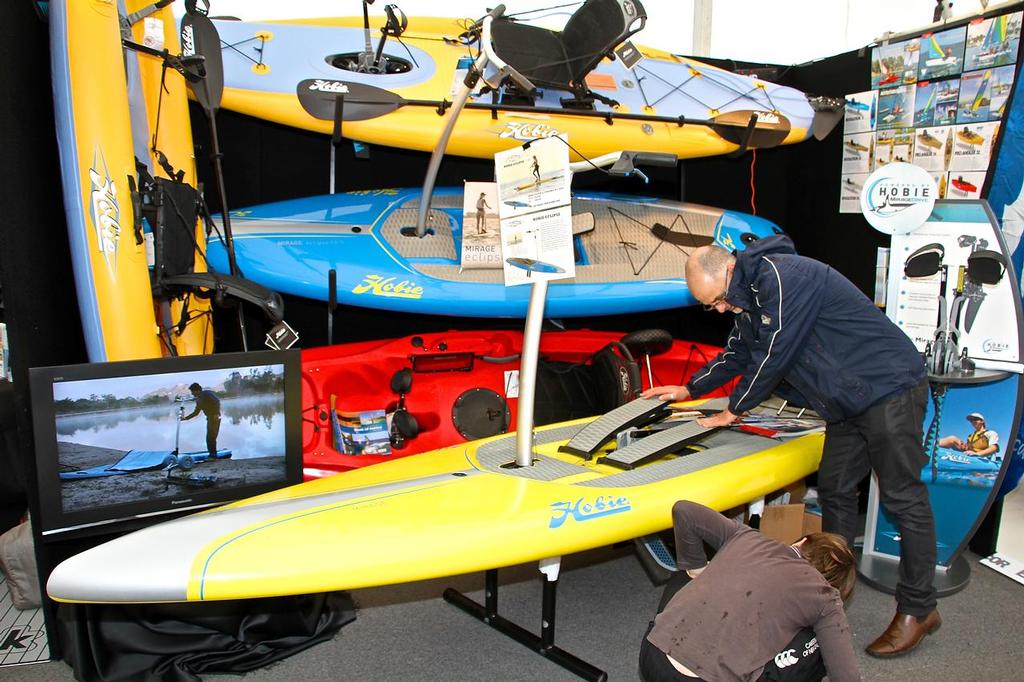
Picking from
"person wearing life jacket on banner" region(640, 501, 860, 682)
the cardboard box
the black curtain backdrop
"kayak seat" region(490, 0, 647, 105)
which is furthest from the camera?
"kayak seat" region(490, 0, 647, 105)

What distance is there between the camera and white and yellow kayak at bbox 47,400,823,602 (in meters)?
1.92

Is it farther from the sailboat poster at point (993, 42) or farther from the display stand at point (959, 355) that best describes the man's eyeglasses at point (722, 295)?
the sailboat poster at point (993, 42)

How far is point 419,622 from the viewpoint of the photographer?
2820 mm

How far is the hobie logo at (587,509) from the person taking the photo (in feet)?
7.42

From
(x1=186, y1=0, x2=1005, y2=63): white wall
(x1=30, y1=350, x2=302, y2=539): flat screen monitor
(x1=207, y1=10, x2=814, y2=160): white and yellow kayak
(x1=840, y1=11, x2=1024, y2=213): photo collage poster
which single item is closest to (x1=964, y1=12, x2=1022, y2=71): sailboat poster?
(x1=840, y1=11, x2=1024, y2=213): photo collage poster

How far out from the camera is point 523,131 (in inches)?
141

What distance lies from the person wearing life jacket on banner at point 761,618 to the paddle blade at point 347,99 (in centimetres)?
241

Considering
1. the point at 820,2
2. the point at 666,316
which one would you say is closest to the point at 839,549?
the point at 666,316

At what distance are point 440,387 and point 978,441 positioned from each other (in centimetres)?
227

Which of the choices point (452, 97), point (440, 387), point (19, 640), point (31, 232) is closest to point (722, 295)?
point (440, 387)

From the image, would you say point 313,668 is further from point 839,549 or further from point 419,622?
point 839,549

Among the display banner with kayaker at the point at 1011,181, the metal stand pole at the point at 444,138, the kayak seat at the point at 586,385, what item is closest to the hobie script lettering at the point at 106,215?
the metal stand pole at the point at 444,138

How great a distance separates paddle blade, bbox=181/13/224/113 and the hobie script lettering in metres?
0.54

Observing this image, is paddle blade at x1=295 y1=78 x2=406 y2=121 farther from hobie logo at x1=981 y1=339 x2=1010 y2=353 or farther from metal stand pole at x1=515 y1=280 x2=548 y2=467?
hobie logo at x1=981 y1=339 x2=1010 y2=353
